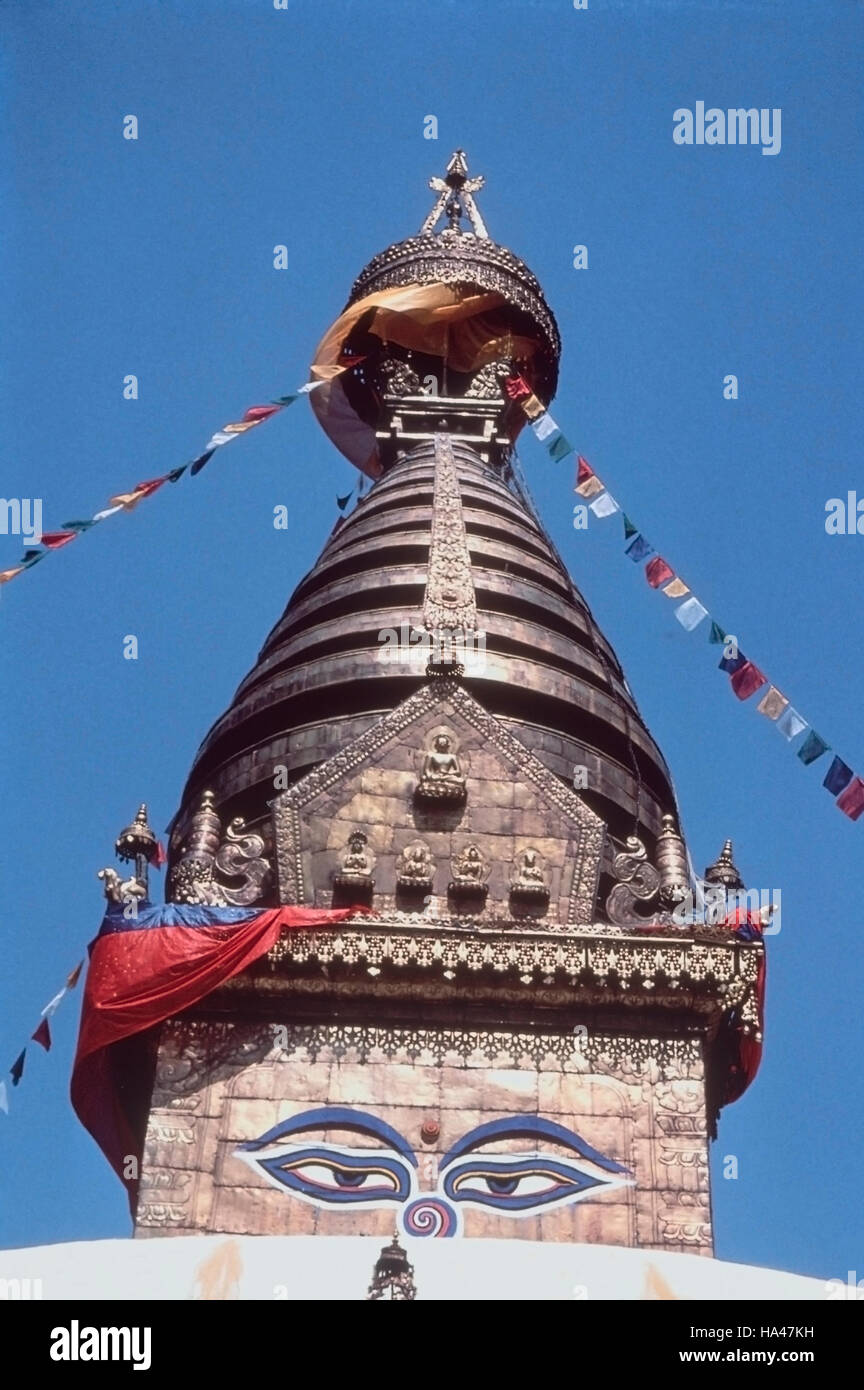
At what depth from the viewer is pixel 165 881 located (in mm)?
21672

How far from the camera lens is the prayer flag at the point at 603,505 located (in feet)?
87.8

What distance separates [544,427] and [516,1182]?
15.7 meters

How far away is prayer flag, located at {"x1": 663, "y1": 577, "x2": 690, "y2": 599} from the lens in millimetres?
24891

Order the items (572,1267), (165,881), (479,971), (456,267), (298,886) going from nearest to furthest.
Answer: (572,1267) → (479,971) → (298,886) → (165,881) → (456,267)

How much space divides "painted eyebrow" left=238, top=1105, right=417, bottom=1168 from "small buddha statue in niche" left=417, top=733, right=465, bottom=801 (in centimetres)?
400

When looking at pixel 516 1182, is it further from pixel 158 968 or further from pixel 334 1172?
pixel 158 968

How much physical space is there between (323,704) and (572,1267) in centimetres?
937

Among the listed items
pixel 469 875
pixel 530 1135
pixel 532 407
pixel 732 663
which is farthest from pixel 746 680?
pixel 532 407

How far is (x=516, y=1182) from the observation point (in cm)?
1661

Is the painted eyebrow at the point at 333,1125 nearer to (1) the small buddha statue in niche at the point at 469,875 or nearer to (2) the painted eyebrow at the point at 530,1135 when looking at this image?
(2) the painted eyebrow at the point at 530,1135

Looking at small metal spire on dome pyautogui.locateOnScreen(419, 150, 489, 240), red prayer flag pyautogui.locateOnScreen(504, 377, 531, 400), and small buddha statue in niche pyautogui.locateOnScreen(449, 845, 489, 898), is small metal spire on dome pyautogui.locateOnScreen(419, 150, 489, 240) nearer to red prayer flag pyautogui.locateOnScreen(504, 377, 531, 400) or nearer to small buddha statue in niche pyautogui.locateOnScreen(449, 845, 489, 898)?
red prayer flag pyautogui.locateOnScreen(504, 377, 531, 400)

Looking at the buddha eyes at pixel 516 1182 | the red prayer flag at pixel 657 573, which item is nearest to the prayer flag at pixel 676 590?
the red prayer flag at pixel 657 573
